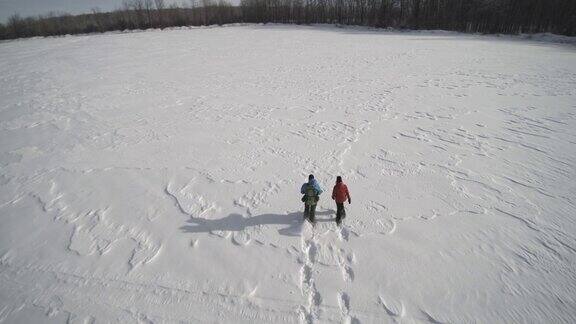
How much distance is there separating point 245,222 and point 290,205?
90 centimetres

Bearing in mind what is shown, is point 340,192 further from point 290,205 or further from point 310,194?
point 290,205

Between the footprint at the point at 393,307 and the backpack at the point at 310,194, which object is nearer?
the footprint at the point at 393,307

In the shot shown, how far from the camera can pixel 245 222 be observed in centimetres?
507

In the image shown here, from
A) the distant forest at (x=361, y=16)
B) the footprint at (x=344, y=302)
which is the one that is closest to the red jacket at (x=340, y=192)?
the footprint at (x=344, y=302)

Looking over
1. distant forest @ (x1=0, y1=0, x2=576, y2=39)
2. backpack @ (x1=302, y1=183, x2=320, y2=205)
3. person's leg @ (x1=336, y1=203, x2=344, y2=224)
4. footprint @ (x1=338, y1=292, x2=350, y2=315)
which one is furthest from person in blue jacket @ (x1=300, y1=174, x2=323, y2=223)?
distant forest @ (x1=0, y1=0, x2=576, y2=39)

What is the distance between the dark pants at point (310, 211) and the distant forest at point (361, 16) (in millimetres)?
30093

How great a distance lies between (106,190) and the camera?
604 centimetres

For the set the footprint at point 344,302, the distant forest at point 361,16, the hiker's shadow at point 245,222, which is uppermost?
the distant forest at point 361,16

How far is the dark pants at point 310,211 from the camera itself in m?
4.84

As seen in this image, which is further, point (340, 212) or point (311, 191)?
point (340, 212)

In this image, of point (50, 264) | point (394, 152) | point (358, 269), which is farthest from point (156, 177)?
point (394, 152)

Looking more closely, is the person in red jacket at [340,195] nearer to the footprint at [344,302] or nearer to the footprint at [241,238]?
the footprint at [344,302]

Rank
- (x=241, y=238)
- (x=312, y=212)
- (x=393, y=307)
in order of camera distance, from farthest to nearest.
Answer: (x=312, y=212) → (x=241, y=238) → (x=393, y=307)

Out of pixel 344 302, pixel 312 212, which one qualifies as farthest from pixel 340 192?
pixel 344 302
